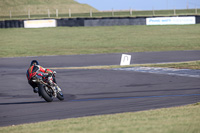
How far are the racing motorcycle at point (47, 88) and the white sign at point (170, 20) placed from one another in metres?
30.5

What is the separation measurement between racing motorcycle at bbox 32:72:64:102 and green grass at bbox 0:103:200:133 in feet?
11.5

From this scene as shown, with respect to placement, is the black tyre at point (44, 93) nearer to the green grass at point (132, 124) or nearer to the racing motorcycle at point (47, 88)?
the racing motorcycle at point (47, 88)

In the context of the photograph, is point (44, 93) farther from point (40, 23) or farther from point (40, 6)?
point (40, 6)

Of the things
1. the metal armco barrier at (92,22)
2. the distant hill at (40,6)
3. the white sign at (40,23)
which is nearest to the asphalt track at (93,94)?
the metal armco barrier at (92,22)

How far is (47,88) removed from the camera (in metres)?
12.7

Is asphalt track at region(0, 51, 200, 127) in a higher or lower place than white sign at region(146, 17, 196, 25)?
lower

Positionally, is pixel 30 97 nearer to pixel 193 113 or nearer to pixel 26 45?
pixel 193 113

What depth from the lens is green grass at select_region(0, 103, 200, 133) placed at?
280 inches

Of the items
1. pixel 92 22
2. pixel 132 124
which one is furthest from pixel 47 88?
pixel 92 22

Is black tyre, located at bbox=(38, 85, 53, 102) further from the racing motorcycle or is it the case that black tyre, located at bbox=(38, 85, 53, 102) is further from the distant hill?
the distant hill

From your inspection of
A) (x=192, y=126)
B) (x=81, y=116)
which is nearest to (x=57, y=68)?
(x=81, y=116)

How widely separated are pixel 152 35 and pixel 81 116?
3063cm

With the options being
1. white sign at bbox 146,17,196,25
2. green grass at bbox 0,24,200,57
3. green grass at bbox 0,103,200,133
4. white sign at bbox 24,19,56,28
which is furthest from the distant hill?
green grass at bbox 0,103,200,133

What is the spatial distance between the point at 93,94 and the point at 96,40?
24198 millimetres
